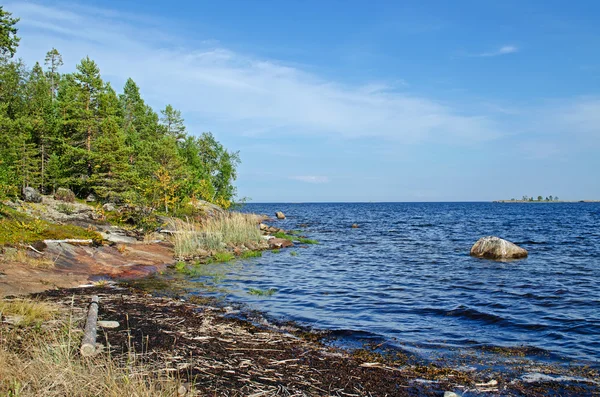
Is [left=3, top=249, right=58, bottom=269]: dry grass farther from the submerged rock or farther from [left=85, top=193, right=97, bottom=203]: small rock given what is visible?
[left=85, top=193, right=97, bottom=203]: small rock

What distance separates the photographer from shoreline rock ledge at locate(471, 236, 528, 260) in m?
23.2

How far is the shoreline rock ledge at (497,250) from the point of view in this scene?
23.2 metres

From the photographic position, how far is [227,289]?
590 inches

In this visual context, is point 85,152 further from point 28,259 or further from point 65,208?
point 28,259

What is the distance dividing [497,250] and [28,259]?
2163cm

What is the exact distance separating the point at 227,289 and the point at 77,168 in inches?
1076

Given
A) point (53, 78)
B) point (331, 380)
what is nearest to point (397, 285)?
point (331, 380)

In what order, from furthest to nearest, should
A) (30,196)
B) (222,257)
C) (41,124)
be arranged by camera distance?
(41,124), (30,196), (222,257)

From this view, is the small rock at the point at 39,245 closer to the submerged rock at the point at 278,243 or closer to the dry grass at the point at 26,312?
the dry grass at the point at 26,312

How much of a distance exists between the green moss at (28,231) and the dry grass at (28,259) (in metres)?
1.07

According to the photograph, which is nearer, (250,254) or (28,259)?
(28,259)

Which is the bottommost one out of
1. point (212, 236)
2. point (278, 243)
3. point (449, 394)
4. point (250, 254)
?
point (250, 254)

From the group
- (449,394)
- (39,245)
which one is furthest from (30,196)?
(449,394)

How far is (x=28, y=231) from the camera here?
17.7 m
